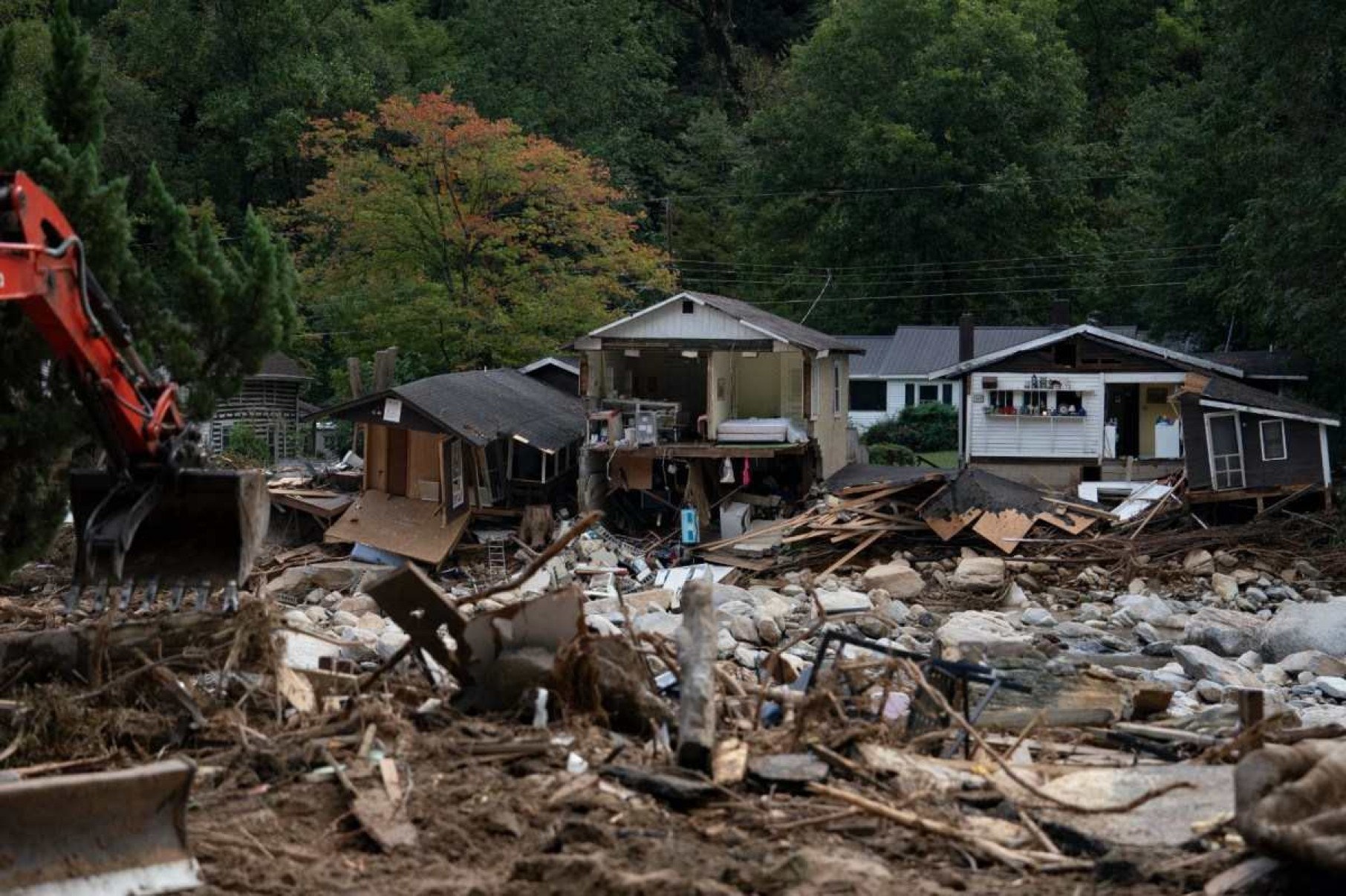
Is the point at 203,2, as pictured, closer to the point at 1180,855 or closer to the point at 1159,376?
the point at 1159,376

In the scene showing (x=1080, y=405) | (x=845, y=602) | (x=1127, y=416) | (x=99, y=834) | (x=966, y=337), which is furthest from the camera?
(x=966, y=337)

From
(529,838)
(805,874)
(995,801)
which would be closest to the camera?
(805,874)

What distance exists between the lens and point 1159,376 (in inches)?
1420

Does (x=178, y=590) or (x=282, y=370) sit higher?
(x=282, y=370)

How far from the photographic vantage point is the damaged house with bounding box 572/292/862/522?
109 ft

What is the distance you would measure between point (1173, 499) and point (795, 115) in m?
27.5

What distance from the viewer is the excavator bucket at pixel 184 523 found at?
37.3 feet

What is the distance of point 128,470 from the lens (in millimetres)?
11422

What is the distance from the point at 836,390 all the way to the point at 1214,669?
757 inches

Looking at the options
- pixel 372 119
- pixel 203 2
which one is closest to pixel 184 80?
pixel 203 2

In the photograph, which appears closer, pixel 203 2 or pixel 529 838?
pixel 529 838

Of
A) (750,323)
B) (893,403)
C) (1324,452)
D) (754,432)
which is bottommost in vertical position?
(1324,452)

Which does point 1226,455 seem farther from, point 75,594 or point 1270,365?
point 75,594

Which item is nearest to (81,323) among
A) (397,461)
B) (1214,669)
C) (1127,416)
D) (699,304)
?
(1214,669)
